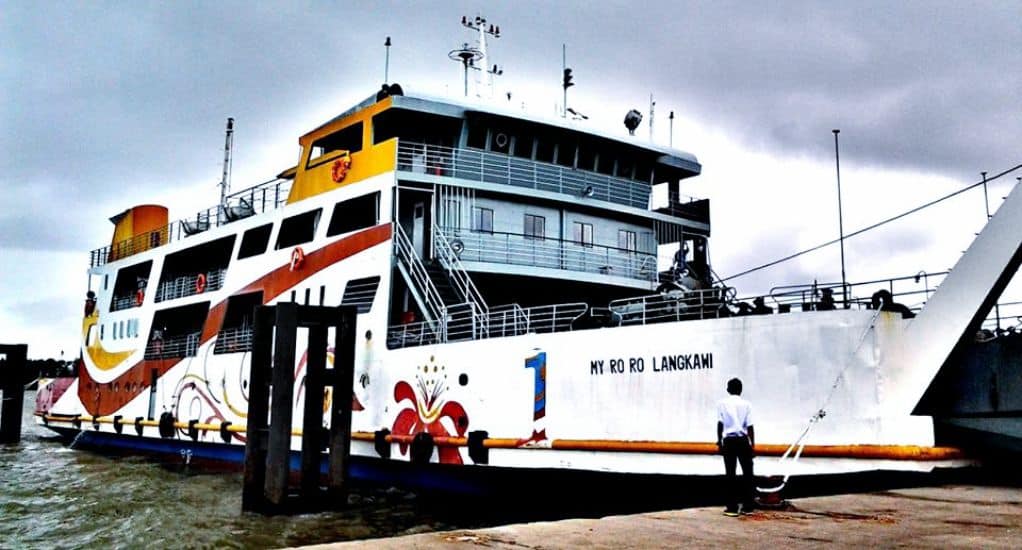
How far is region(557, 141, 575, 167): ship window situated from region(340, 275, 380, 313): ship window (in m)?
4.84

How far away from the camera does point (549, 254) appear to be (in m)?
17.4

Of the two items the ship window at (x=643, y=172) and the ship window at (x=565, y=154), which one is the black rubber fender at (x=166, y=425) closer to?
the ship window at (x=565, y=154)

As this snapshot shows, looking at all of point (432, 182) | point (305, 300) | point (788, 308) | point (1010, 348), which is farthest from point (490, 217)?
point (1010, 348)

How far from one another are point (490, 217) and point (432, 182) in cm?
136

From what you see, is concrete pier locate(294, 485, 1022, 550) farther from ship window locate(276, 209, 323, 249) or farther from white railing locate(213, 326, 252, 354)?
white railing locate(213, 326, 252, 354)

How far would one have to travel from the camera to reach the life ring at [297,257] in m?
18.4

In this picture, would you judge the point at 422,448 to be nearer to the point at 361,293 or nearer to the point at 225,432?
the point at 361,293

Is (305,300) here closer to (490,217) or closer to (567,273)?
(490,217)

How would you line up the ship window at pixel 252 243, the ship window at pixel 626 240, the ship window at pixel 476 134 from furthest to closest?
the ship window at pixel 252 243
the ship window at pixel 626 240
the ship window at pixel 476 134

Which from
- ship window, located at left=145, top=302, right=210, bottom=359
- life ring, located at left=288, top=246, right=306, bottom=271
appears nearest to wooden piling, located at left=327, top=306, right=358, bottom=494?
life ring, located at left=288, top=246, right=306, bottom=271

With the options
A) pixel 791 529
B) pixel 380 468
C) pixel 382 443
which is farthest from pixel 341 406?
pixel 791 529

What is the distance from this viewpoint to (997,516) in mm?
7398

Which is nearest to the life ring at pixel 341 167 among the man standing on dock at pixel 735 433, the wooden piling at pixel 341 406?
the wooden piling at pixel 341 406

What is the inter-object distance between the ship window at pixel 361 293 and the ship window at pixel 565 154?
4.84 metres
